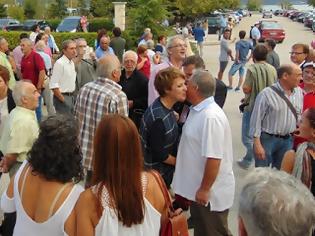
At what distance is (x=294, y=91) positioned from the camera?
18.6 ft

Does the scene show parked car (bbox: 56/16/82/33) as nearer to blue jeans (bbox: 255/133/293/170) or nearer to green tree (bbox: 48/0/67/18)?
green tree (bbox: 48/0/67/18)

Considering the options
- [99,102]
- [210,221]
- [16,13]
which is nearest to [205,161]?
[210,221]

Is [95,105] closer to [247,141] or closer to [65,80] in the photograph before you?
[65,80]

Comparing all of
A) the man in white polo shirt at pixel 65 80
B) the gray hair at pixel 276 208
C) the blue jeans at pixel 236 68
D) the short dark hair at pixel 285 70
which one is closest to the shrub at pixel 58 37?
the blue jeans at pixel 236 68

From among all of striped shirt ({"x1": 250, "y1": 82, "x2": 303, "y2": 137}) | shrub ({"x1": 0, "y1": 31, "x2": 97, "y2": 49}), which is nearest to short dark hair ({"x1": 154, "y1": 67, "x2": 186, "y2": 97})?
striped shirt ({"x1": 250, "y1": 82, "x2": 303, "y2": 137})

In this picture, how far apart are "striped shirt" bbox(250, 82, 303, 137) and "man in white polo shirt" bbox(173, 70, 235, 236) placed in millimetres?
1555

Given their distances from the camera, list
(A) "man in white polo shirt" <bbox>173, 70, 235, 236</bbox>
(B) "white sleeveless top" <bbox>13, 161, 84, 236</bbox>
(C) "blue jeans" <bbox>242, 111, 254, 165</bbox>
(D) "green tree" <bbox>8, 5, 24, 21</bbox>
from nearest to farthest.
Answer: (B) "white sleeveless top" <bbox>13, 161, 84, 236</bbox> → (A) "man in white polo shirt" <bbox>173, 70, 235, 236</bbox> → (C) "blue jeans" <bbox>242, 111, 254, 165</bbox> → (D) "green tree" <bbox>8, 5, 24, 21</bbox>

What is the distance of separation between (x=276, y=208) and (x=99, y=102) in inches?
120

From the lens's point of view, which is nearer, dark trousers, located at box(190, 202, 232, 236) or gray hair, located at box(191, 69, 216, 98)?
gray hair, located at box(191, 69, 216, 98)

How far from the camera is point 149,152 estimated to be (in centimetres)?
446

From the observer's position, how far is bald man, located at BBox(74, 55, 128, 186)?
4906 mm

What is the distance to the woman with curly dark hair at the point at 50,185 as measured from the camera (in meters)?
2.97

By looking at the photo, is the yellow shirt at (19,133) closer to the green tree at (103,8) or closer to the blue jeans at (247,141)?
the blue jeans at (247,141)

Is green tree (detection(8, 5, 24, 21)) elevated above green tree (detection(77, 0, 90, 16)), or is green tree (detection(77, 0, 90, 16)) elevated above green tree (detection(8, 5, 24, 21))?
green tree (detection(77, 0, 90, 16))
